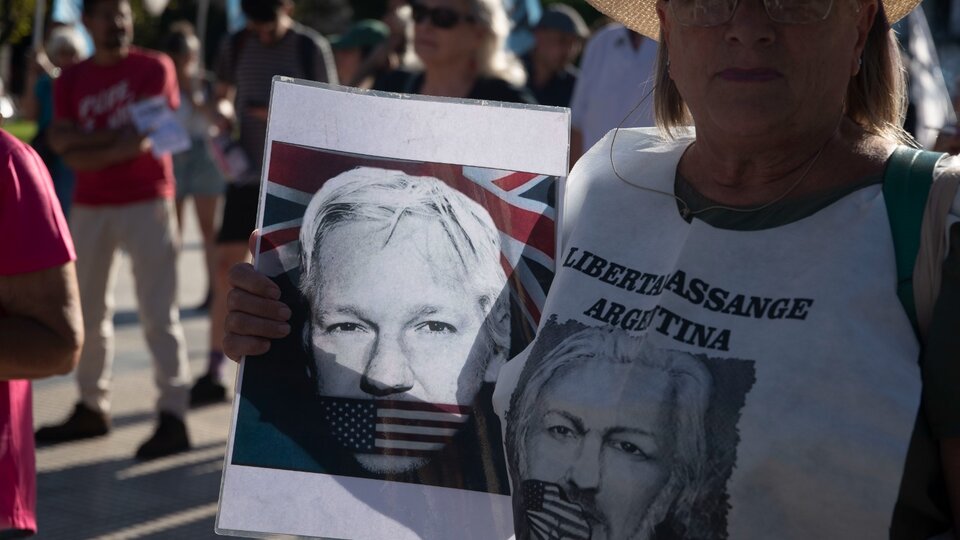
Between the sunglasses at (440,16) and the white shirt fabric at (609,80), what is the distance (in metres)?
1.29

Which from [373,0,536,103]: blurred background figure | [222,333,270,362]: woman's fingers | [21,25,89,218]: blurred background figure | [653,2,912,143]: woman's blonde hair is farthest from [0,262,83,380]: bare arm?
[21,25,89,218]: blurred background figure

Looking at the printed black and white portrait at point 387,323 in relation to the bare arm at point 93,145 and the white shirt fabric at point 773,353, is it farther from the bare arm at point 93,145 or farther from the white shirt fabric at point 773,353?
the bare arm at point 93,145

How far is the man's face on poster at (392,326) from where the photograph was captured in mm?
1953

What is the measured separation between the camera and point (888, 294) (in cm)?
→ 151

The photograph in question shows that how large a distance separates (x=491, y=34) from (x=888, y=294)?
10.7 ft

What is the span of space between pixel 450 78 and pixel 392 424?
9.17ft

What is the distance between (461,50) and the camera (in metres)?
4.54

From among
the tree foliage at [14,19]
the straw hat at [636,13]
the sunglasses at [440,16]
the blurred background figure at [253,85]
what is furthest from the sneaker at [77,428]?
the tree foliage at [14,19]

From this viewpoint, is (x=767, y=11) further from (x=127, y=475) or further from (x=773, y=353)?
(x=127, y=475)

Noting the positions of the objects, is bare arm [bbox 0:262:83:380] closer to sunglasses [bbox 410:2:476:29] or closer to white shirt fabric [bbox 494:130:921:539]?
white shirt fabric [bbox 494:130:921:539]

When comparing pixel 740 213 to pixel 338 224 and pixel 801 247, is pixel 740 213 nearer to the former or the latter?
pixel 801 247

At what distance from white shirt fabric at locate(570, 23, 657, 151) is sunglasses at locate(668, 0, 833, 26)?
3982mm

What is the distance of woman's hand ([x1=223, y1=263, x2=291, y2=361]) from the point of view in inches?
76.0

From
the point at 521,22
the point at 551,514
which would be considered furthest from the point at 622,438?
the point at 521,22
